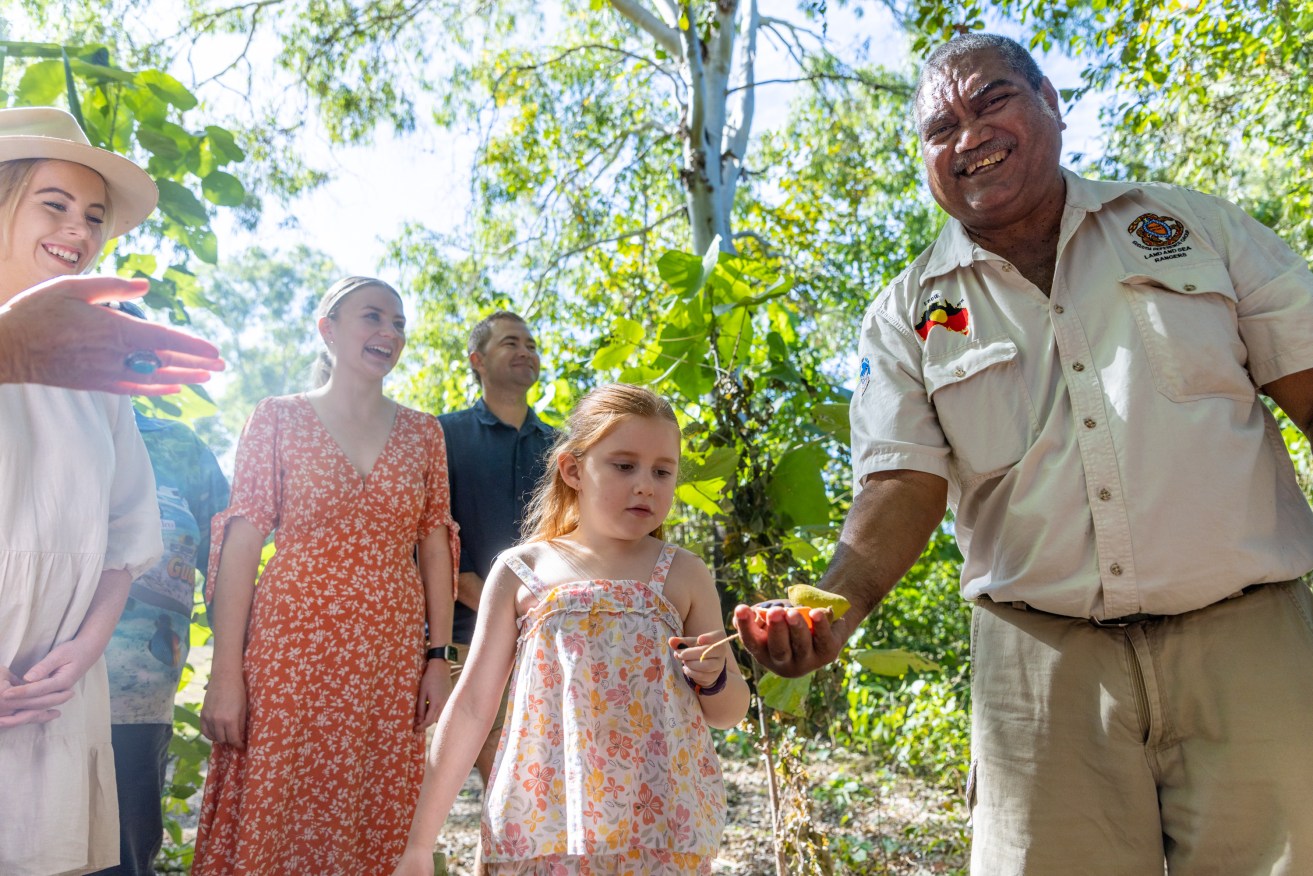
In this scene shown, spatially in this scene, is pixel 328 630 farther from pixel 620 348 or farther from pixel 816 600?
pixel 816 600

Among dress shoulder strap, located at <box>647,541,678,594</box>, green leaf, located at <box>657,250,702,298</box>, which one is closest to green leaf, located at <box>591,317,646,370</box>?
green leaf, located at <box>657,250,702,298</box>

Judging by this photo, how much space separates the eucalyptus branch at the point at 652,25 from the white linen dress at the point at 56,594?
5.16 m

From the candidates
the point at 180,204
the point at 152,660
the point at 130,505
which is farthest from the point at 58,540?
the point at 180,204

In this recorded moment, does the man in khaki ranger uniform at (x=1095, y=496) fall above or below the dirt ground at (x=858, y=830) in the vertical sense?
above

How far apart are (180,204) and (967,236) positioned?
97.4 inches

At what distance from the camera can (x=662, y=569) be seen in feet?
6.84

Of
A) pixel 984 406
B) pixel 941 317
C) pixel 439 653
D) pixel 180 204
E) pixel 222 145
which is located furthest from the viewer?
pixel 222 145

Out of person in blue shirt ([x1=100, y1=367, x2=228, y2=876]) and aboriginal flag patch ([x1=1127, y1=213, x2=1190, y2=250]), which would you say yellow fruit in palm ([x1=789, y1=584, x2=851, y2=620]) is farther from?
person in blue shirt ([x1=100, y1=367, x2=228, y2=876])

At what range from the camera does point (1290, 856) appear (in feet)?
4.55

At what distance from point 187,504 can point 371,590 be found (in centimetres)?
61

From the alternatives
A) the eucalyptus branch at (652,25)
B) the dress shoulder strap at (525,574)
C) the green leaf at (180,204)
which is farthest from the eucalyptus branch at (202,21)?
the dress shoulder strap at (525,574)

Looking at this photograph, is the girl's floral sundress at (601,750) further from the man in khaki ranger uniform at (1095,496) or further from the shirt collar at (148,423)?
the shirt collar at (148,423)

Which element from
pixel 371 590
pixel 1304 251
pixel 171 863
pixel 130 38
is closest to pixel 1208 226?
pixel 371 590

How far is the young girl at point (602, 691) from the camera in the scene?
1.84 m
